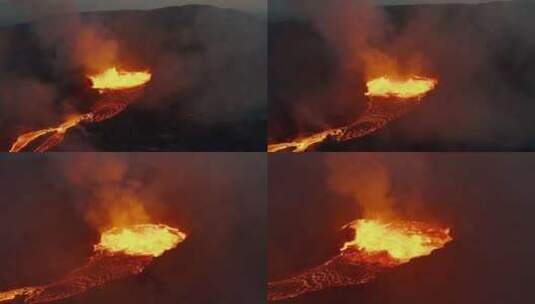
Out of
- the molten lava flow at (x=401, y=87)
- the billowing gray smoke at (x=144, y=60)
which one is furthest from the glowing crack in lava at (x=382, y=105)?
the billowing gray smoke at (x=144, y=60)

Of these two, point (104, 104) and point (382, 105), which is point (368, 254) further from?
point (104, 104)

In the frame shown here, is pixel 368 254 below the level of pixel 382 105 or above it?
below

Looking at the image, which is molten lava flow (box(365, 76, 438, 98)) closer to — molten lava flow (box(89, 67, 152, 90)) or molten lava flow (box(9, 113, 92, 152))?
molten lava flow (box(89, 67, 152, 90))

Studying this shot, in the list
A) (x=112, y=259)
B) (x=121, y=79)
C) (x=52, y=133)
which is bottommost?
(x=112, y=259)

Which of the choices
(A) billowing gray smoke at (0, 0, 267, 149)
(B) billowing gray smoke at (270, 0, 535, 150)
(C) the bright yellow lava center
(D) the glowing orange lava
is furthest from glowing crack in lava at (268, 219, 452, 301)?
(A) billowing gray smoke at (0, 0, 267, 149)

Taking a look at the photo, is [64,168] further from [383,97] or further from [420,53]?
[420,53]

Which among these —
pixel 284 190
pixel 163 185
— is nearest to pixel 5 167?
pixel 163 185

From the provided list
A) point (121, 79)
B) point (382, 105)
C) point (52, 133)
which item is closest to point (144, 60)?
point (121, 79)
